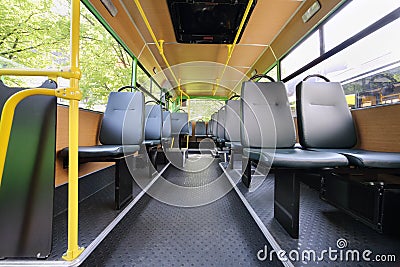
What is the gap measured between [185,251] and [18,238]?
787 mm

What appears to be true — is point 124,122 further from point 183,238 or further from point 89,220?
point 183,238

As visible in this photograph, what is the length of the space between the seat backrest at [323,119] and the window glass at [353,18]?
0.65 metres

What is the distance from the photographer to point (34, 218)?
0.98 meters

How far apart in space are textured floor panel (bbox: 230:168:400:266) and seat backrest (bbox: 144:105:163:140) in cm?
198

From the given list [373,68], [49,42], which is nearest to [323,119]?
[373,68]

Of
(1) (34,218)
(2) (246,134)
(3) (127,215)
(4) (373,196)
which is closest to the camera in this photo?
(1) (34,218)

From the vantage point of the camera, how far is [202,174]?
311 centimetres

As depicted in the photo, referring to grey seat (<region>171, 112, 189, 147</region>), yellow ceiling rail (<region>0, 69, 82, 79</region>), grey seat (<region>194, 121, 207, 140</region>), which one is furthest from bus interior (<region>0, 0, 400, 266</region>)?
grey seat (<region>194, 121, 207, 140</region>)

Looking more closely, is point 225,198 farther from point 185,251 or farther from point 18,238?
point 18,238

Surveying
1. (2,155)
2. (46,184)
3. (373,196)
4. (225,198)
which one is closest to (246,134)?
(225,198)

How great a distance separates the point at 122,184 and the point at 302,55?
9.28 feet

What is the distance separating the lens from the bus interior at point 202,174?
3.22 feet

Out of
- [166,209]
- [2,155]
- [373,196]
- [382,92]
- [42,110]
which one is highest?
[382,92]
